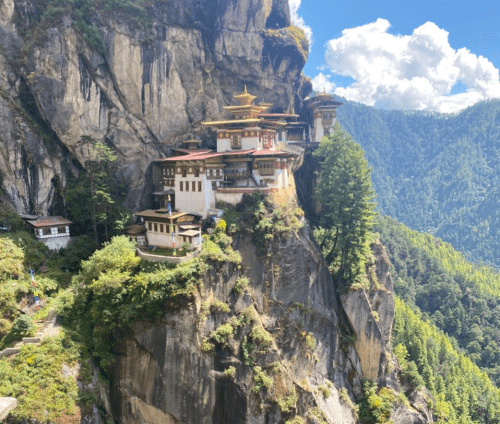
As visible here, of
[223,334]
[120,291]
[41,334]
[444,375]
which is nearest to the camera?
[41,334]

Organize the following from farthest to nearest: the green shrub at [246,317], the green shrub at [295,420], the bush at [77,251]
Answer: the bush at [77,251] → the green shrub at [246,317] → the green shrub at [295,420]

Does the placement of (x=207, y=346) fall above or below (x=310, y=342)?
above

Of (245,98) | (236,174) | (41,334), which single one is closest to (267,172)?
(236,174)

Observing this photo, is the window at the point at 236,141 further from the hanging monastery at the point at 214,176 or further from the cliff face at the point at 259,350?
the cliff face at the point at 259,350

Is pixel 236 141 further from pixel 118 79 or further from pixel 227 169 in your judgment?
pixel 118 79

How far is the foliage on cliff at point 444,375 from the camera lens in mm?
55638

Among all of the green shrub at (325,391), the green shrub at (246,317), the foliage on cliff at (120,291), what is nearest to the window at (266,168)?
the foliage on cliff at (120,291)

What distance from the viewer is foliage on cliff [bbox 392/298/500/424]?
183 feet

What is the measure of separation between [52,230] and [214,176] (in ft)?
56.3

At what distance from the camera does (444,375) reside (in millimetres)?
65562

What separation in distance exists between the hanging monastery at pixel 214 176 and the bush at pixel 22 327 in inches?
499

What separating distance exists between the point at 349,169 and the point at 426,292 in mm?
68849

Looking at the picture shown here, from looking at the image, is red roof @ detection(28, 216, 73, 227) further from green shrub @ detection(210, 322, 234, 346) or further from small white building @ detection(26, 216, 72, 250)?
green shrub @ detection(210, 322, 234, 346)

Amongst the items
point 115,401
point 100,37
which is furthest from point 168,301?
point 100,37
